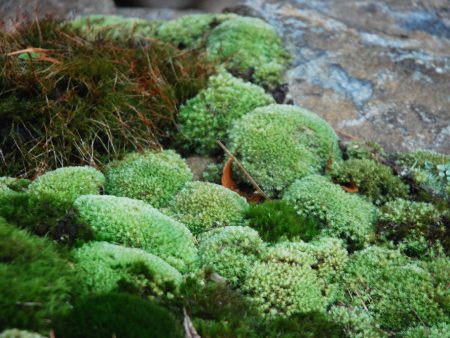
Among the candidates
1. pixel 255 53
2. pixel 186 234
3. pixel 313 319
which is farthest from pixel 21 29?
pixel 313 319

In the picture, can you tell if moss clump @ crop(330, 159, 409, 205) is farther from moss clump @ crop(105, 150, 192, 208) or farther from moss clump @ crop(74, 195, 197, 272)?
moss clump @ crop(74, 195, 197, 272)

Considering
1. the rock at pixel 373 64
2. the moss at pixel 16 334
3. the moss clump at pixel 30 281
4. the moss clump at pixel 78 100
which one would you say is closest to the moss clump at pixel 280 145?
the rock at pixel 373 64

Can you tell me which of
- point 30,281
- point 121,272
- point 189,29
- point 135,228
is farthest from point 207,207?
point 189,29

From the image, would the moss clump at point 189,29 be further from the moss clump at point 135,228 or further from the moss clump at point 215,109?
the moss clump at point 135,228

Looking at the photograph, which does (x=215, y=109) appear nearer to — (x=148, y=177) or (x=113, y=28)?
(x=148, y=177)

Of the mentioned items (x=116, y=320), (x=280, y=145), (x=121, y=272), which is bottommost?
(x=280, y=145)

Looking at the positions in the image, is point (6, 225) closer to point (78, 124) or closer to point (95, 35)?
point (78, 124)
